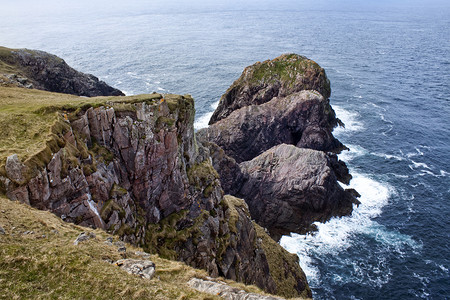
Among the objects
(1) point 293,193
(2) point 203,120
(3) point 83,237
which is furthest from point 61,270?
(2) point 203,120

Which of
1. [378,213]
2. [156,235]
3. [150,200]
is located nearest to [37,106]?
[150,200]

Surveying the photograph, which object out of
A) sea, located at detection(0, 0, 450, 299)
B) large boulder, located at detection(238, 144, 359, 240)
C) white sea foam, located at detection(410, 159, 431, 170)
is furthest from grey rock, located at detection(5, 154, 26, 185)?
white sea foam, located at detection(410, 159, 431, 170)

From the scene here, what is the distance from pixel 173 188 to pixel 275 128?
2101 inches

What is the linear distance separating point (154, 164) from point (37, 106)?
12313 mm

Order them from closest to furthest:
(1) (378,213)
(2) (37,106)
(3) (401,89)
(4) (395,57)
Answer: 1. (2) (37,106)
2. (1) (378,213)
3. (3) (401,89)
4. (4) (395,57)

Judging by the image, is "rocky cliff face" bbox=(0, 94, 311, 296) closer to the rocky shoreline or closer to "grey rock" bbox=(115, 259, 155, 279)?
the rocky shoreline

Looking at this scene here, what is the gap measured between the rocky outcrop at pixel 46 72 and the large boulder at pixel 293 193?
5546 centimetres

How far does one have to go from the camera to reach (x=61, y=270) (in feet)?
50.5

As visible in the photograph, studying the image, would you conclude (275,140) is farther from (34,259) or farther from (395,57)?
(395,57)

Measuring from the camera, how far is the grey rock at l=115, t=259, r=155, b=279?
55.7 feet

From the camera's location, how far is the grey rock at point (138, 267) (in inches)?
668

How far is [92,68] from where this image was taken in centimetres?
14188

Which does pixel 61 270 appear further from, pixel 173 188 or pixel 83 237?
pixel 173 188

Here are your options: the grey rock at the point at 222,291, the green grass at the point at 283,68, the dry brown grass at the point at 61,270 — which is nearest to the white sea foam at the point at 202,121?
the green grass at the point at 283,68
